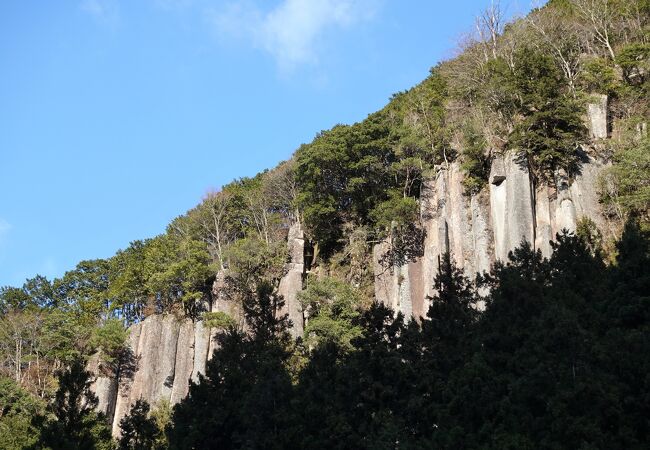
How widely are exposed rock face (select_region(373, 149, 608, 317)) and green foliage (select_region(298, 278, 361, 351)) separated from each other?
1934mm

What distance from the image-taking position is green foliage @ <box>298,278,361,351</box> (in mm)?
31938

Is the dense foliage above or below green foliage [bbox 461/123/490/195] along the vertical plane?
below

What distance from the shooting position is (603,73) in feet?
112

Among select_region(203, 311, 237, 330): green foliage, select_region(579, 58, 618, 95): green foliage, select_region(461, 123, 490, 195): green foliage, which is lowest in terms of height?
select_region(203, 311, 237, 330): green foliage

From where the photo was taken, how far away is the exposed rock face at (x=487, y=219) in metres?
30.3

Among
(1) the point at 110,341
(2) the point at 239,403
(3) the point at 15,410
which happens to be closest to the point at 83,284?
(1) the point at 110,341

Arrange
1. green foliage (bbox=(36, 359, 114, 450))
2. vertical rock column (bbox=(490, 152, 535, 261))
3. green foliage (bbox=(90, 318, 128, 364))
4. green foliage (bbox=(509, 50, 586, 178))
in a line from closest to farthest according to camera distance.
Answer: green foliage (bbox=(36, 359, 114, 450)) → vertical rock column (bbox=(490, 152, 535, 261)) → green foliage (bbox=(509, 50, 586, 178)) → green foliage (bbox=(90, 318, 128, 364))

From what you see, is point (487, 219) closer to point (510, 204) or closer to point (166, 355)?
point (510, 204)

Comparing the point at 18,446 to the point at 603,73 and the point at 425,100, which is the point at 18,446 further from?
the point at 603,73

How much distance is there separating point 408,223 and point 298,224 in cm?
774

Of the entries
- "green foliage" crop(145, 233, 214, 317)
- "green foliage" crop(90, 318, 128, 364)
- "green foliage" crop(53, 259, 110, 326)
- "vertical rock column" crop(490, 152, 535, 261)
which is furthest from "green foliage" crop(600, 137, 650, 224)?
"green foliage" crop(53, 259, 110, 326)

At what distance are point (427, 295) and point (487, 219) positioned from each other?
21.7 ft

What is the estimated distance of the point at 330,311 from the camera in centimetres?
3400

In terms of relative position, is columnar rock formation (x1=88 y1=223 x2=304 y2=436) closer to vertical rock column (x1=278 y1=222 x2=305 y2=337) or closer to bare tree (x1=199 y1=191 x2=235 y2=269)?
vertical rock column (x1=278 y1=222 x2=305 y2=337)
